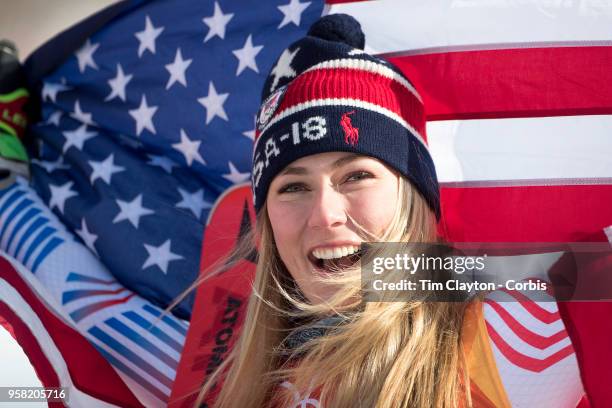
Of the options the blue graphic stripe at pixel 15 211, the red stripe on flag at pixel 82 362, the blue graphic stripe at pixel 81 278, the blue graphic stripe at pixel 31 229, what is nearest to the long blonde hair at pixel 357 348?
the red stripe on flag at pixel 82 362

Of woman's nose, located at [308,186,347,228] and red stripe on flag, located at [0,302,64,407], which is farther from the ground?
woman's nose, located at [308,186,347,228]

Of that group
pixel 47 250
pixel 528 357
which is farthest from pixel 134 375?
pixel 528 357

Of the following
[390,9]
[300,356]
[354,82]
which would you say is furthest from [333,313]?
[390,9]

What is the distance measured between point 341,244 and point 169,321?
1.16m

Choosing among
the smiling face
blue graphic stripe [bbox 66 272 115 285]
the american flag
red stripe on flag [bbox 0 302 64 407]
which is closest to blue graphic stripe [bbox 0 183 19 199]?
the american flag

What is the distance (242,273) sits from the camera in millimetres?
2898

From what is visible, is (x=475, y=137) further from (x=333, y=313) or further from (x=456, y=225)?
(x=333, y=313)

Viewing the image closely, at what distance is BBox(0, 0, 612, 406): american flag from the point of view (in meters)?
2.47

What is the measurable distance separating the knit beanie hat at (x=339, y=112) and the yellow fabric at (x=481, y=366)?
42cm

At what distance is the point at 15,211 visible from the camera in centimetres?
317

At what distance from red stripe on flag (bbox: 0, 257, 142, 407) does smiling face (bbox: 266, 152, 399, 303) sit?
733 millimetres

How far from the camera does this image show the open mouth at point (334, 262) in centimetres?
207

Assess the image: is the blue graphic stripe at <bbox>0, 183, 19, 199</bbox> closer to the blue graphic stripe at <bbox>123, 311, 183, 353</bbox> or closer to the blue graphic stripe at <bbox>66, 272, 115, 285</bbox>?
the blue graphic stripe at <bbox>66, 272, 115, 285</bbox>

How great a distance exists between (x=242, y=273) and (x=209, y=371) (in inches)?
15.5
